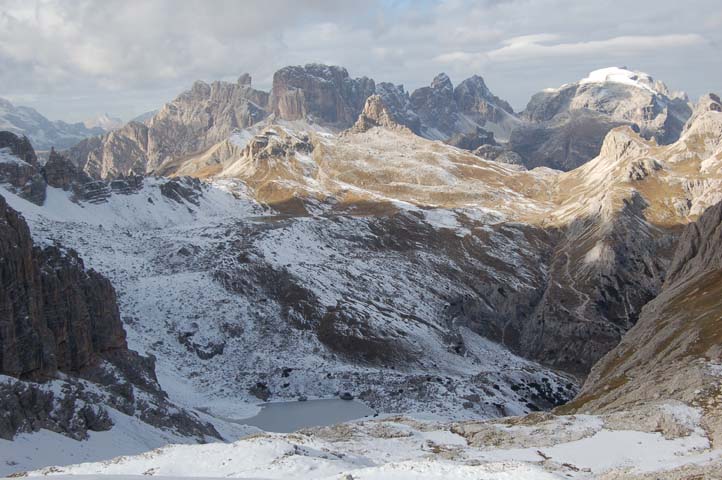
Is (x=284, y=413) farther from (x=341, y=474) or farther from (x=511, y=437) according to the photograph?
(x=341, y=474)

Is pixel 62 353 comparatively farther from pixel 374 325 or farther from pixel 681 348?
pixel 681 348

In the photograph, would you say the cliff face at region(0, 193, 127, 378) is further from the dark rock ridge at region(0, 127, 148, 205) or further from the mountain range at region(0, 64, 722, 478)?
the dark rock ridge at region(0, 127, 148, 205)

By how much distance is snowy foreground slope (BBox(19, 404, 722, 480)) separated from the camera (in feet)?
109

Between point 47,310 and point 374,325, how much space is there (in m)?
60.2

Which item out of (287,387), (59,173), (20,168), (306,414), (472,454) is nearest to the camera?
(472,454)

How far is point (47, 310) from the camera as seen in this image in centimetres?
6475

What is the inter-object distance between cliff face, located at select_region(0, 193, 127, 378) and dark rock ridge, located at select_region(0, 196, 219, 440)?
0.09 meters

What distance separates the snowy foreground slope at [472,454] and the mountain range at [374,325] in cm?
25

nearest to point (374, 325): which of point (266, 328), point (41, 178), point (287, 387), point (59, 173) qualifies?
point (266, 328)

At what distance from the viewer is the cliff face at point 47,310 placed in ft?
191

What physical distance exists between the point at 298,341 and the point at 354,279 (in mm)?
27973

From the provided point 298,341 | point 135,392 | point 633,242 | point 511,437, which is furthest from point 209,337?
point 633,242

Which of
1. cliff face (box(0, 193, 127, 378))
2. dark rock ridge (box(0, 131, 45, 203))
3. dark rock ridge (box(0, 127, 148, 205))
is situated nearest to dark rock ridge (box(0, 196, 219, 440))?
cliff face (box(0, 193, 127, 378))

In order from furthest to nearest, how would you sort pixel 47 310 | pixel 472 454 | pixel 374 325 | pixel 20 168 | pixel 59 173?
1. pixel 59 173
2. pixel 20 168
3. pixel 374 325
4. pixel 47 310
5. pixel 472 454
